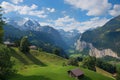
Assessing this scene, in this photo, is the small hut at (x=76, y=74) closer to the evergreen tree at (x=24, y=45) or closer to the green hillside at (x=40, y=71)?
the green hillside at (x=40, y=71)

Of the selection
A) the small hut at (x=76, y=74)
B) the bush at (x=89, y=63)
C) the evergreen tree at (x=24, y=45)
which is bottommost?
the small hut at (x=76, y=74)

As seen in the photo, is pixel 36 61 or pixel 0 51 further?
pixel 36 61

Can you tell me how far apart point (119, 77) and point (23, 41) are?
69.0 m

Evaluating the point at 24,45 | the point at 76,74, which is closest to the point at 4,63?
the point at 76,74

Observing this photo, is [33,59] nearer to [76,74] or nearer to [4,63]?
[76,74]

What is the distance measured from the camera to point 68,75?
92.8m

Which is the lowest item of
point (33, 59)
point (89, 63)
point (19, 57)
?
point (89, 63)

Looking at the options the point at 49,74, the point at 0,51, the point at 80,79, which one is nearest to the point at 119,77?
the point at 80,79

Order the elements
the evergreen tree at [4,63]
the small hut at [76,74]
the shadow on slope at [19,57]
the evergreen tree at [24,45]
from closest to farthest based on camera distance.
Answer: the evergreen tree at [4,63] < the small hut at [76,74] < the shadow on slope at [19,57] < the evergreen tree at [24,45]

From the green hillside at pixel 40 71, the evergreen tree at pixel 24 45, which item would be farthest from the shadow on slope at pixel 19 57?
the evergreen tree at pixel 24 45

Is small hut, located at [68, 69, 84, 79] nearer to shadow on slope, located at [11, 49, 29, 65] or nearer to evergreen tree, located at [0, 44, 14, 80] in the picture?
evergreen tree, located at [0, 44, 14, 80]

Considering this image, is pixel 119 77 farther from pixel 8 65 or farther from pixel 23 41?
pixel 23 41

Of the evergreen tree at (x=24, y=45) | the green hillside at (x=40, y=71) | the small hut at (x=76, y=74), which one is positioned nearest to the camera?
the green hillside at (x=40, y=71)

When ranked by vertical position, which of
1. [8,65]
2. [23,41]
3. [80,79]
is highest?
[23,41]
